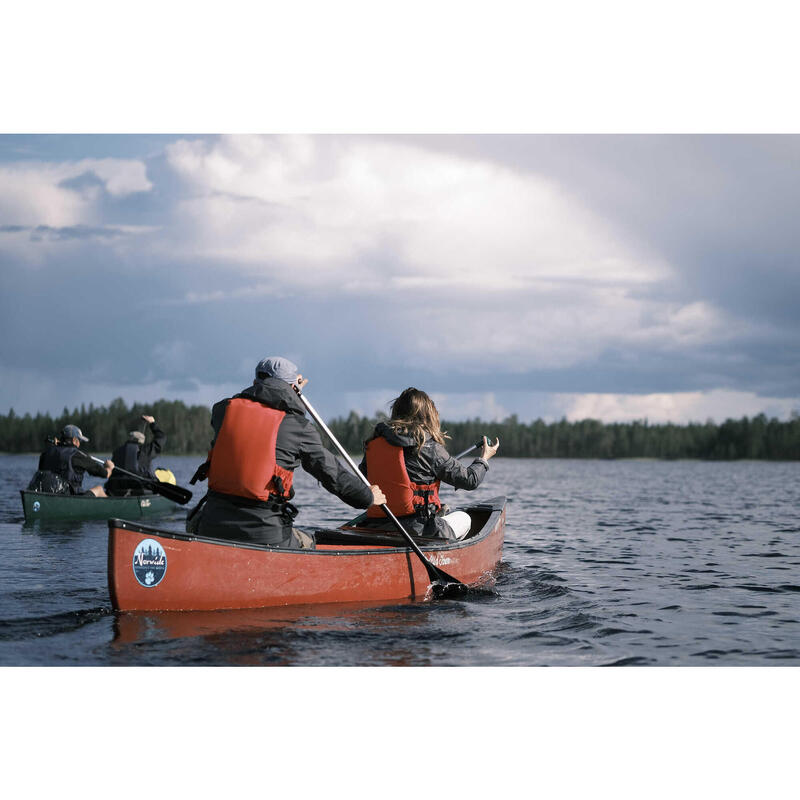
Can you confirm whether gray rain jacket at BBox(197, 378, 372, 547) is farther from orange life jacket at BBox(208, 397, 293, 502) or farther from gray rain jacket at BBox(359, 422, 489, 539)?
gray rain jacket at BBox(359, 422, 489, 539)

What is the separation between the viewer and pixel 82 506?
15484 millimetres

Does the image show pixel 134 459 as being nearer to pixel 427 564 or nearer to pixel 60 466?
pixel 60 466

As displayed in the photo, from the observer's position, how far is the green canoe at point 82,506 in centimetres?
1498

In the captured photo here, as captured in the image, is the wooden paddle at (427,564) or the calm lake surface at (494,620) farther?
the wooden paddle at (427,564)

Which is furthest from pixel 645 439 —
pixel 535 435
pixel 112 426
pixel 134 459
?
pixel 134 459

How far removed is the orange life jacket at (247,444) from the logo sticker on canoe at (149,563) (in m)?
0.74

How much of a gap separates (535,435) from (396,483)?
99204mm

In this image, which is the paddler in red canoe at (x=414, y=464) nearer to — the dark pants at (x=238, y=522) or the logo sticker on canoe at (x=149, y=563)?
the dark pants at (x=238, y=522)

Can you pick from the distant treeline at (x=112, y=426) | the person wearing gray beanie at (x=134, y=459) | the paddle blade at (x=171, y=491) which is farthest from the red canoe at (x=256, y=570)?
the distant treeline at (x=112, y=426)

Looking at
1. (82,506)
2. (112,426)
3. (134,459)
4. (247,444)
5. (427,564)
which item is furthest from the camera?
(112,426)

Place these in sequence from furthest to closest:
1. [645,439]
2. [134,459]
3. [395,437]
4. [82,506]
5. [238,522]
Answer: [645,439] → [134,459] → [82,506] → [395,437] → [238,522]

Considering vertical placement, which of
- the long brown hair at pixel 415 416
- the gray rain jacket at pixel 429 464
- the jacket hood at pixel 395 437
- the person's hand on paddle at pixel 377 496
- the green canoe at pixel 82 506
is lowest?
the green canoe at pixel 82 506

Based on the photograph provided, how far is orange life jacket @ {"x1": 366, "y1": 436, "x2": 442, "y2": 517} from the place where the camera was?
316 inches

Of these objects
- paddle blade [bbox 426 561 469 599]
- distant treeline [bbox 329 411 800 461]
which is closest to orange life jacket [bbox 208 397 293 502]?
paddle blade [bbox 426 561 469 599]
